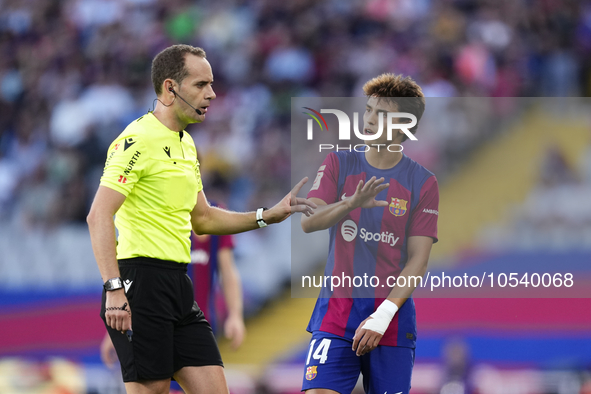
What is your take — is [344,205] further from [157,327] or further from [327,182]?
[157,327]

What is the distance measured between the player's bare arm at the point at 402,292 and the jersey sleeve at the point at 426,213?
40 millimetres

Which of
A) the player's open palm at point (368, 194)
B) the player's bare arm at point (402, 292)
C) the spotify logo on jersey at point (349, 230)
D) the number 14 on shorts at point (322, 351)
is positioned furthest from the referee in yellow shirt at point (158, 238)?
the player's bare arm at point (402, 292)

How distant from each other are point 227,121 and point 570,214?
19.8 feet

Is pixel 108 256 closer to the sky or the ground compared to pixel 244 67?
closer to the ground

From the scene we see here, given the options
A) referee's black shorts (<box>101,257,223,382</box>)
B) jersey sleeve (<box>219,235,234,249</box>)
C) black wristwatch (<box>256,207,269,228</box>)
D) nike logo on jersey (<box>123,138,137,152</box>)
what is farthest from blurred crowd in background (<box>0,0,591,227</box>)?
nike logo on jersey (<box>123,138,137,152</box>)

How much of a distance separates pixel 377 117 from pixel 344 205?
0.59m

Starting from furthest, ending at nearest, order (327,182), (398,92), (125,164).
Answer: (327,182), (398,92), (125,164)

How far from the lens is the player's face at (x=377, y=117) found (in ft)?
14.4

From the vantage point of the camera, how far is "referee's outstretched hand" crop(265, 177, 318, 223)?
437 cm

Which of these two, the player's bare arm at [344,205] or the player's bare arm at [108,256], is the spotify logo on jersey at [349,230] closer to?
the player's bare arm at [344,205]

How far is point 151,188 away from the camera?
4.08 meters

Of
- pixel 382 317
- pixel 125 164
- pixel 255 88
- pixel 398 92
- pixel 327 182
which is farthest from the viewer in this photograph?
pixel 255 88

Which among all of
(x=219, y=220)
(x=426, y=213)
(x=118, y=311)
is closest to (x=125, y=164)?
(x=118, y=311)

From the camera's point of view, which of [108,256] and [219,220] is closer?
[108,256]
